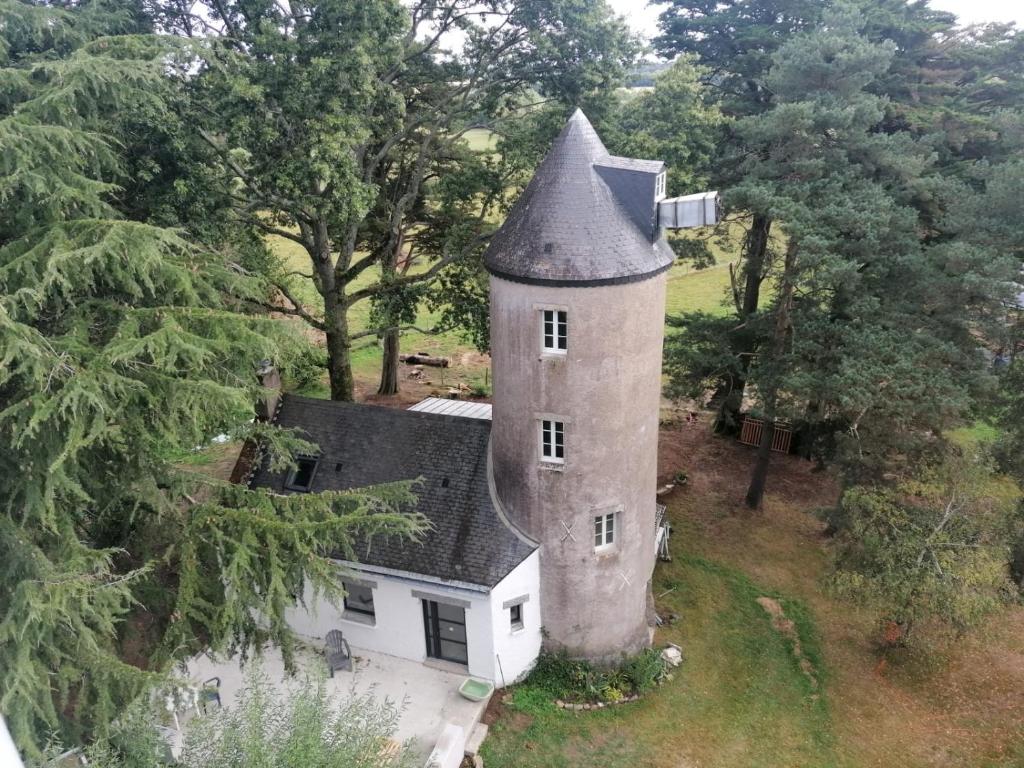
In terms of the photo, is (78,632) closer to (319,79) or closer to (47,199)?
(47,199)

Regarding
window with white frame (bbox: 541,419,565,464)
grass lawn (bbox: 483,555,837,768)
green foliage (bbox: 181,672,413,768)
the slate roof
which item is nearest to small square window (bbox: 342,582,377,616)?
the slate roof

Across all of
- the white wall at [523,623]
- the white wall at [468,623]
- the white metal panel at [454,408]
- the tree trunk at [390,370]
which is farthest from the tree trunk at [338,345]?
the white wall at [523,623]

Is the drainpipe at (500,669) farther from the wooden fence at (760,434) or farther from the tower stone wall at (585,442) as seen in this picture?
the wooden fence at (760,434)

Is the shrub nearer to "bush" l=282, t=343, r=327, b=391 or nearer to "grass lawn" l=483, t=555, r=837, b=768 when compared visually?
"grass lawn" l=483, t=555, r=837, b=768

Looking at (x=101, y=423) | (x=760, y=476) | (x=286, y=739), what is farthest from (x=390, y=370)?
(x=286, y=739)

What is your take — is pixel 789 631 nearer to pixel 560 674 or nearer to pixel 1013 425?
pixel 560 674
